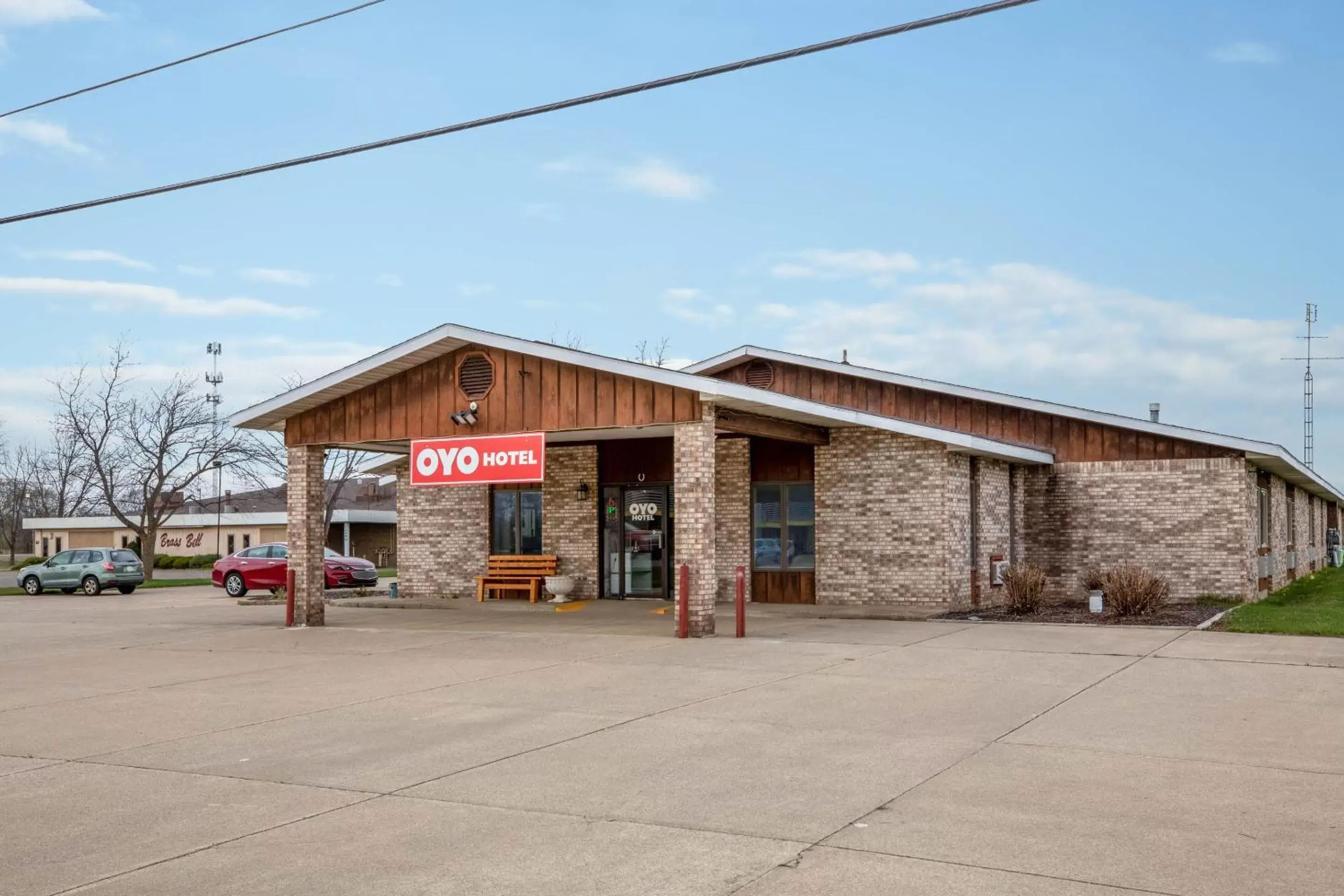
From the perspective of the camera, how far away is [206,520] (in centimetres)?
6462

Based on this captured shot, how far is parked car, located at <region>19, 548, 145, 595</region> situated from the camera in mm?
35344

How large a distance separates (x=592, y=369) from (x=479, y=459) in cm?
246

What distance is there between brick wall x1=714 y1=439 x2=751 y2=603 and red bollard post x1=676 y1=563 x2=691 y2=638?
6.05m

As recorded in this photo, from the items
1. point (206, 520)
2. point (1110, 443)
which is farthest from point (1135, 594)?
point (206, 520)

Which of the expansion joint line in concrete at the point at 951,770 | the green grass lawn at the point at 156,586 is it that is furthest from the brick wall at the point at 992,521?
the green grass lawn at the point at 156,586

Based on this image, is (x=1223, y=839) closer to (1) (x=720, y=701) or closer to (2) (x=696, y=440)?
(1) (x=720, y=701)

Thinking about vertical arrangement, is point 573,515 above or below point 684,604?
above

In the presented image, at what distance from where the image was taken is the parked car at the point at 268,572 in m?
30.9

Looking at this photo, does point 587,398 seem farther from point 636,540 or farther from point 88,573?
point 88,573

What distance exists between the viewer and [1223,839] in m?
Answer: 6.45

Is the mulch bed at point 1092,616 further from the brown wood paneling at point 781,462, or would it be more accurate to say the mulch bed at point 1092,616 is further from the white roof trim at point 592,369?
the brown wood paneling at point 781,462

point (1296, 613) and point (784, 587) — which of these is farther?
point (784, 587)

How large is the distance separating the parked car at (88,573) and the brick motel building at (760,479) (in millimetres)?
13226

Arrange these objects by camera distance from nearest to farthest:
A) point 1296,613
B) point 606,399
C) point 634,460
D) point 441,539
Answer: point 606,399 → point 1296,613 → point 634,460 → point 441,539
